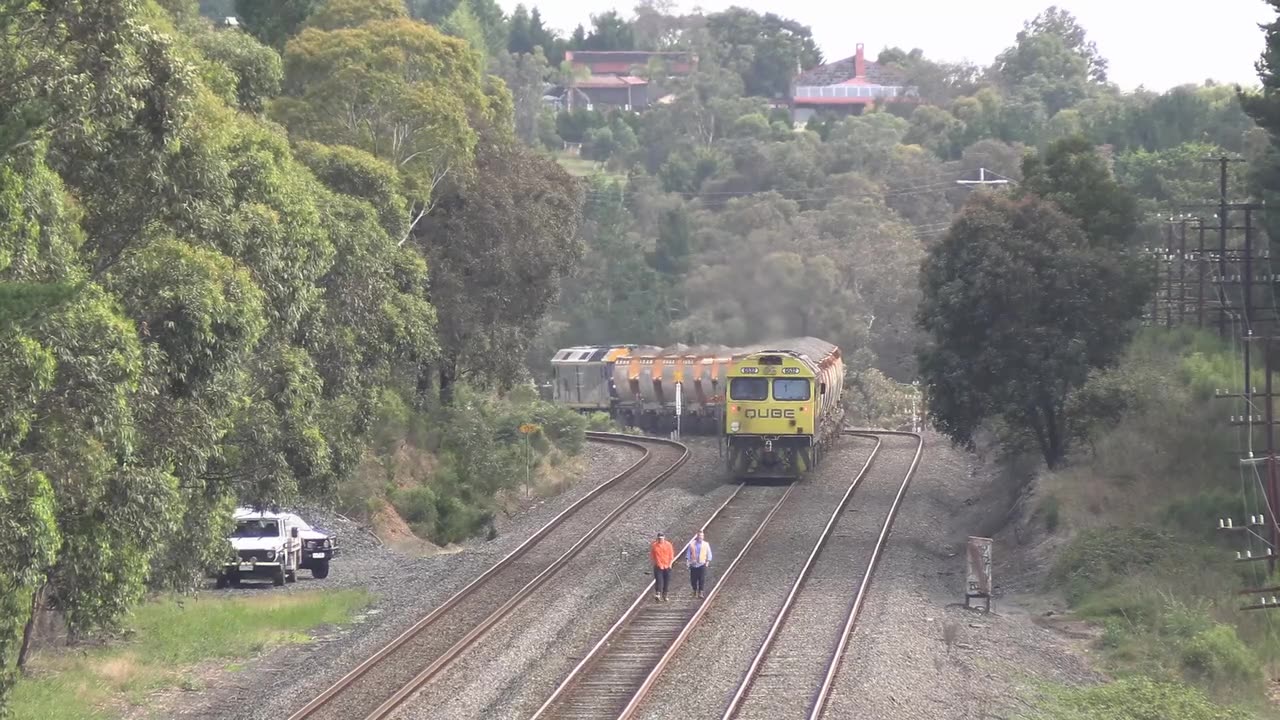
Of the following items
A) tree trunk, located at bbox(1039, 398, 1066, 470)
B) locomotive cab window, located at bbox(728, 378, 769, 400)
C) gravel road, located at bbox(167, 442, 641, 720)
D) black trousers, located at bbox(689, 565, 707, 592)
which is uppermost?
locomotive cab window, located at bbox(728, 378, 769, 400)

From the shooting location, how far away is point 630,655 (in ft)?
67.9

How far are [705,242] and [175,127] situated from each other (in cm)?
7565

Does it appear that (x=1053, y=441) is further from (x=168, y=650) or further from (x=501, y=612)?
(x=168, y=650)

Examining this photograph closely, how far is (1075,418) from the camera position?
34.4 meters

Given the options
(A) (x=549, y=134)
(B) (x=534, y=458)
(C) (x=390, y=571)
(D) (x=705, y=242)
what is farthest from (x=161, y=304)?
(A) (x=549, y=134)

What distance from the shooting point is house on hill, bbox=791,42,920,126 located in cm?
17075

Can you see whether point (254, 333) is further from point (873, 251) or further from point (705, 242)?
point (705, 242)

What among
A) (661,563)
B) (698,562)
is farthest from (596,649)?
(698,562)

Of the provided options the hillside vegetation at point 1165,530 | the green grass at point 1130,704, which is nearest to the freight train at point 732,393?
the hillside vegetation at point 1165,530

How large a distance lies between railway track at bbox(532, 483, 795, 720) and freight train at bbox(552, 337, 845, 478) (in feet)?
33.0

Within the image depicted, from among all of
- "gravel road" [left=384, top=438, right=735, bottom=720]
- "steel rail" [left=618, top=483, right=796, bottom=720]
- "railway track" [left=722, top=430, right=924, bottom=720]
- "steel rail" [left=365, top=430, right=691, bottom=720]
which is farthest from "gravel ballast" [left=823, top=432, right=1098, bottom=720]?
"steel rail" [left=365, top=430, right=691, bottom=720]

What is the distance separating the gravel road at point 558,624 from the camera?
60.2 ft

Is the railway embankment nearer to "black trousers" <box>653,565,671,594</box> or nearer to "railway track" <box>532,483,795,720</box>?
"railway track" <box>532,483,795,720</box>

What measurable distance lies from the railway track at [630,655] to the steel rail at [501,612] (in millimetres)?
1746
